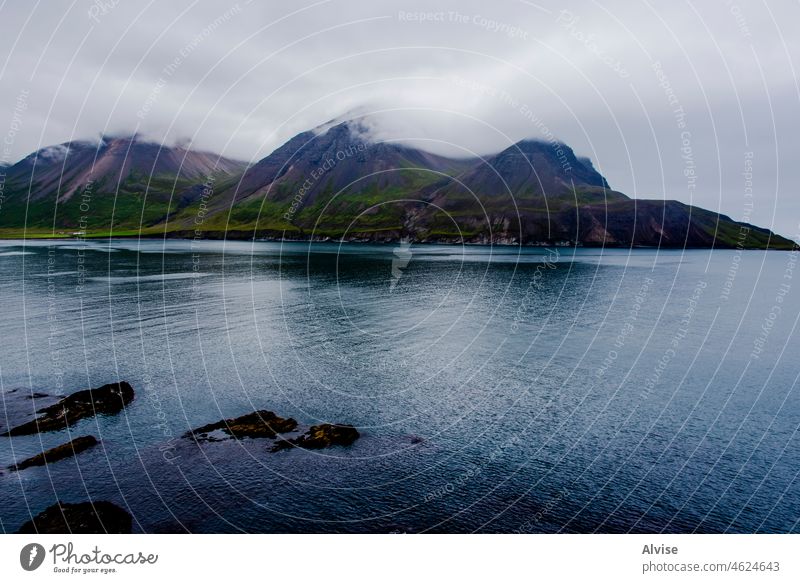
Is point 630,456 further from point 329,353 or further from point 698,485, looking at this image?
point 329,353

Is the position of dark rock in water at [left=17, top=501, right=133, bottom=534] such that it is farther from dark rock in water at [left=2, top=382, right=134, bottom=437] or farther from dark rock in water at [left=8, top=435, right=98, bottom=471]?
dark rock in water at [left=2, top=382, right=134, bottom=437]

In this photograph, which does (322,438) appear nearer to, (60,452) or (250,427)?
(250,427)

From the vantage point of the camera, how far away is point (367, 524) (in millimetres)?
30609

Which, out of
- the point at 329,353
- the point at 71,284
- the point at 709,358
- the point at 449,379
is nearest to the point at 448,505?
the point at 449,379

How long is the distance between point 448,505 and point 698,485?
18.1 meters

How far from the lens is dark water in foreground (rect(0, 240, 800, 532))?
32.1m

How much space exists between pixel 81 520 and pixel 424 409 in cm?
2820

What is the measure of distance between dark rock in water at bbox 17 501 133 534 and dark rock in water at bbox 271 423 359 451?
1196 cm

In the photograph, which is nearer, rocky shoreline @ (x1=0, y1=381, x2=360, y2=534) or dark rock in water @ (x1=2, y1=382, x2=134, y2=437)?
rocky shoreline @ (x1=0, y1=381, x2=360, y2=534)

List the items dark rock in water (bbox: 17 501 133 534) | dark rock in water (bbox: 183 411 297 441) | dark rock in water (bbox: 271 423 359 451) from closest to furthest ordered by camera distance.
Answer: dark rock in water (bbox: 17 501 133 534), dark rock in water (bbox: 271 423 359 451), dark rock in water (bbox: 183 411 297 441)
